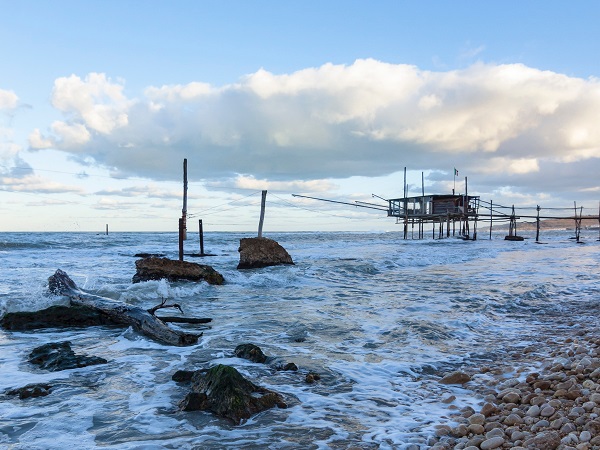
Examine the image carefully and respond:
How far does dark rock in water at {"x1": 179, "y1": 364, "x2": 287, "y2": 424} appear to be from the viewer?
4.41m

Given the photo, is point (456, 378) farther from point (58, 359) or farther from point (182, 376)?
point (58, 359)

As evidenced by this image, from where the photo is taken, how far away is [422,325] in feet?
28.7

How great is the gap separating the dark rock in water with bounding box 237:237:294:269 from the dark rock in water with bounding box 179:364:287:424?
48.5ft

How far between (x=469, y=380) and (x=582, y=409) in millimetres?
1466

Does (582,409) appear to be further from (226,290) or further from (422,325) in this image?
(226,290)

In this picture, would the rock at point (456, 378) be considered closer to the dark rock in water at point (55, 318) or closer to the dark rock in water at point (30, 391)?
the dark rock in water at point (30, 391)

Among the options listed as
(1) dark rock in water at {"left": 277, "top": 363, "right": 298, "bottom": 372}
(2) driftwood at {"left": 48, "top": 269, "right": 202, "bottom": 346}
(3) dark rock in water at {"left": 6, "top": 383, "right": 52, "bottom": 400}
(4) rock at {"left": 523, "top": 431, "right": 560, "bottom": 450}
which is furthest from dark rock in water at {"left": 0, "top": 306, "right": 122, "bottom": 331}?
(4) rock at {"left": 523, "top": 431, "right": 560, "bottom": 450}

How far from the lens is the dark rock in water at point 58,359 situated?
19.9 ft

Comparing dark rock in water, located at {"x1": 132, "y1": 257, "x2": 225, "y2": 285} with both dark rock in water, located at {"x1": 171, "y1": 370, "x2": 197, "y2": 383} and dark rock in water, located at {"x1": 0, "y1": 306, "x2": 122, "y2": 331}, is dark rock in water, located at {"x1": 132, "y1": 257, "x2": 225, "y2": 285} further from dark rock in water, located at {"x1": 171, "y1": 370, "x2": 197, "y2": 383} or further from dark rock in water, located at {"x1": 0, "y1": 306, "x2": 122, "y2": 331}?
dark rock in water, located at {"x1": 171, "y1": 370, "x2": 197, "y2": 383}

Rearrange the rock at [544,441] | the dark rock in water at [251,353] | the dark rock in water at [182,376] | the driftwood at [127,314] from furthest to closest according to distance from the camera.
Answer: the driftwood at [127,314], the dark rock in water at [251,353], the dark rock in water at [182,376], the rock at [544,441]

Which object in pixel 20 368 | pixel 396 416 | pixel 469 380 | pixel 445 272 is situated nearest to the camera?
pixel 396 416

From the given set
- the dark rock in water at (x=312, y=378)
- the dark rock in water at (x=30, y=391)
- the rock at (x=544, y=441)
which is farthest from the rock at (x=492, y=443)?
the dark rock in water at (x=30, y=391)

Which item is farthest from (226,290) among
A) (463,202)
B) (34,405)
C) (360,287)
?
(463,202)

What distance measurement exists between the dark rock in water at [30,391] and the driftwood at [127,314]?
239 centimetres
